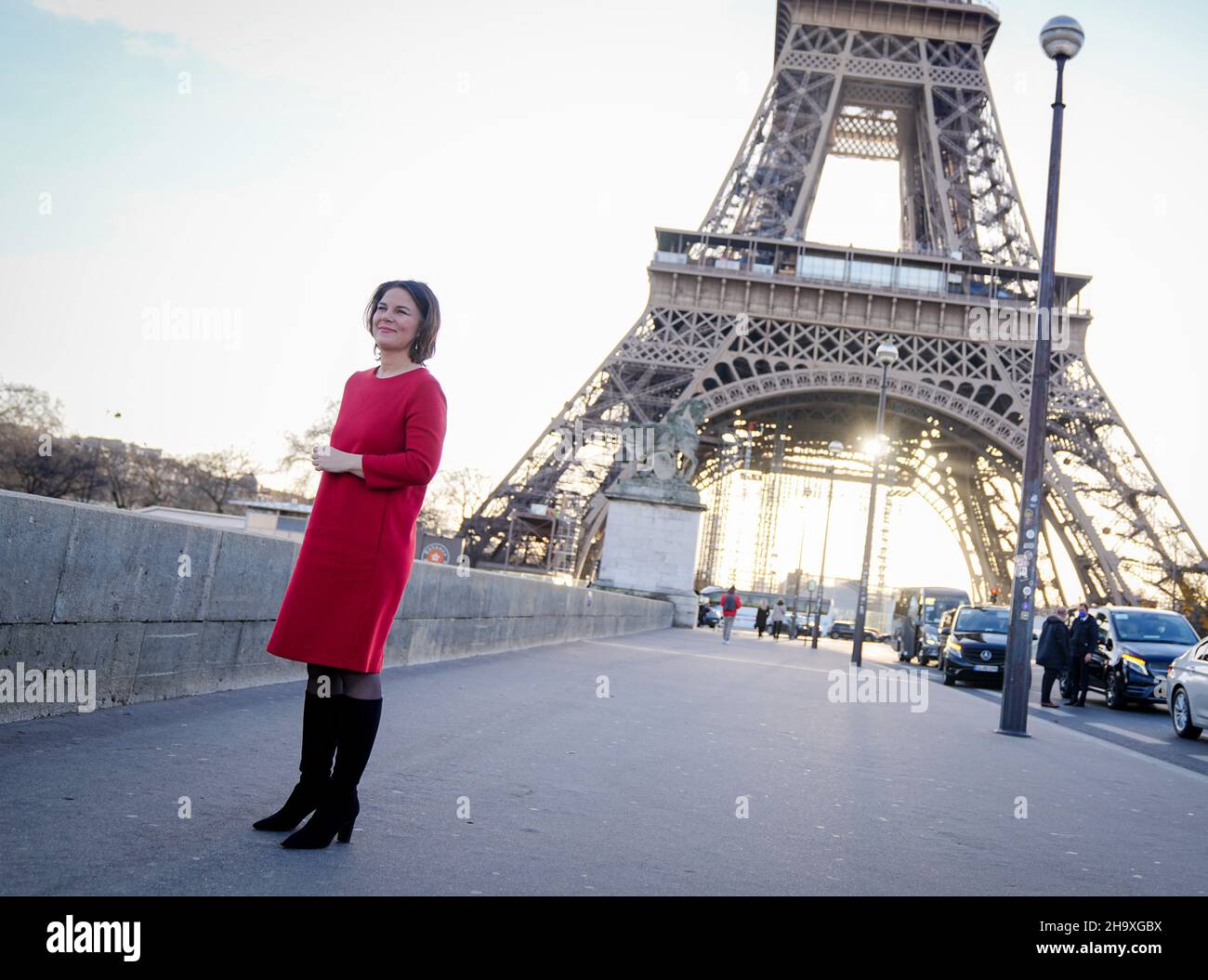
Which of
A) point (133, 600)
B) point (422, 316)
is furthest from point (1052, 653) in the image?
point (422, 316)

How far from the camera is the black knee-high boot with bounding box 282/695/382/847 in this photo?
3938mm

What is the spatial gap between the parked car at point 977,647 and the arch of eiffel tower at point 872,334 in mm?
13528

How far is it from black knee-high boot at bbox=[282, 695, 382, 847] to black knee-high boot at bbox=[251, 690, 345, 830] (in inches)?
1.1

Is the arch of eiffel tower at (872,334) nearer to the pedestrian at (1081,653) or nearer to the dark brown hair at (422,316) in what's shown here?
the pedestrian at (1081,653)

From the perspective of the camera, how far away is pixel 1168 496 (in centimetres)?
3997

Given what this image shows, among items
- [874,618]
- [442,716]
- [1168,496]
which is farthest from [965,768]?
[874,618]

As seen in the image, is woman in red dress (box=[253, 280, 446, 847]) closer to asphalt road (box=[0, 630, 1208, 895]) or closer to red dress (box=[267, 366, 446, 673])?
red dress (box=[267, 366, 446, 673])

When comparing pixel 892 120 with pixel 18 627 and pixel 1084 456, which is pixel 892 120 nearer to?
pixel 1084 456

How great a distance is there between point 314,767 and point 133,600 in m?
2.69

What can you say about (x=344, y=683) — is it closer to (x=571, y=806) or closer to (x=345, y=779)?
(x=345, y=779)

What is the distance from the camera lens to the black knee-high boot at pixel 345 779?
3938 mm

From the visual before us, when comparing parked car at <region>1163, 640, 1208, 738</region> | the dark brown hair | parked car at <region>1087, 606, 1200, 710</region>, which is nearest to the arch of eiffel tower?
parked car at <region>1087, 606, 1200, 710</region>

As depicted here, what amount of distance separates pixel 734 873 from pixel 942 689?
55.0 feet

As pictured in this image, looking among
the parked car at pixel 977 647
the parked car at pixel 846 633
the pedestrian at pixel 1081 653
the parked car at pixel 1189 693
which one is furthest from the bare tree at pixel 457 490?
the parked car at pixel 1189 693
